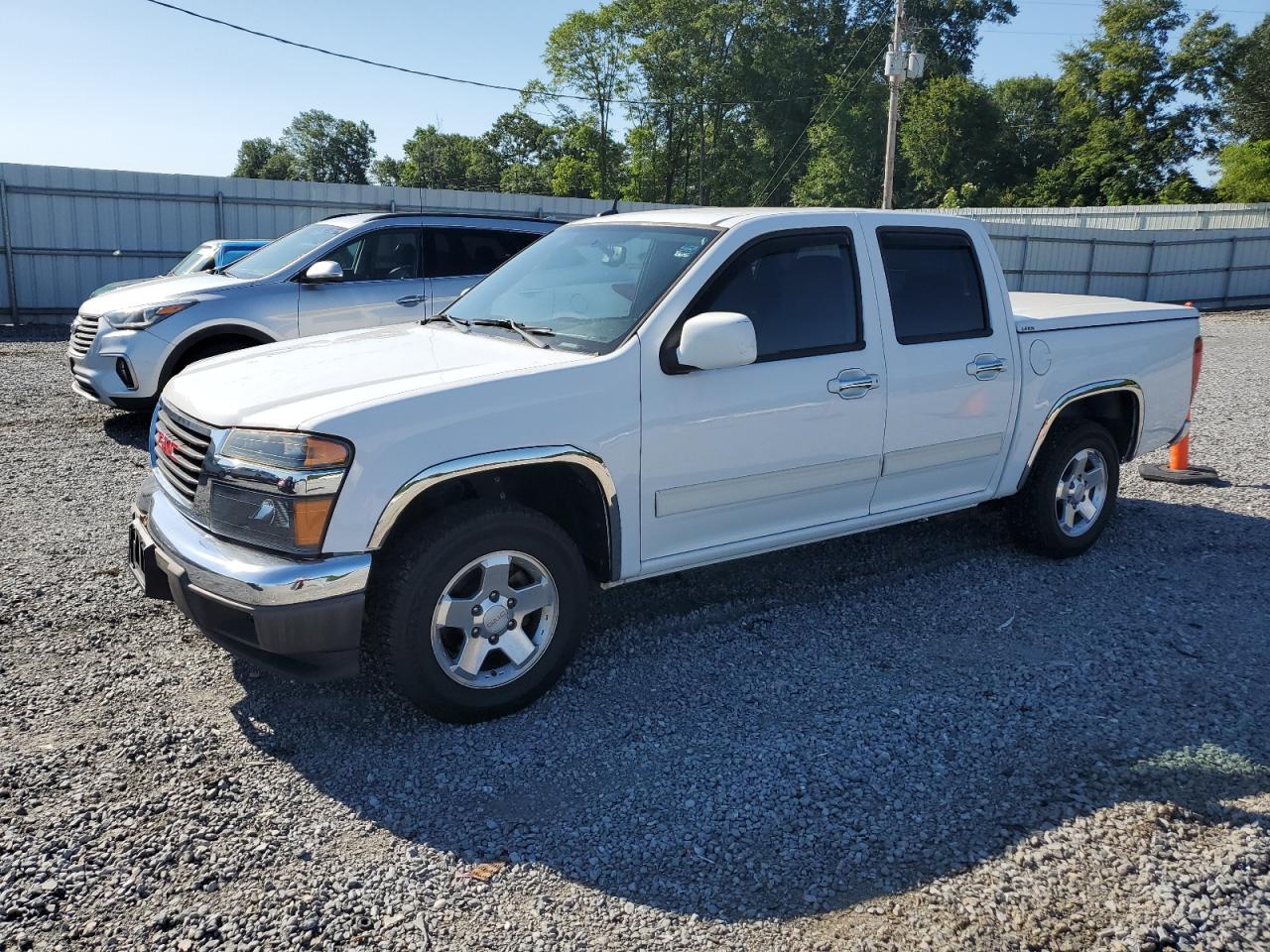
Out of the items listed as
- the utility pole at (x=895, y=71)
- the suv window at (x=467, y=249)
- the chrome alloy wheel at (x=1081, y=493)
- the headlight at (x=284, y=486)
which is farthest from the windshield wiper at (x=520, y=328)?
the utility pole at (x=895, y=71)

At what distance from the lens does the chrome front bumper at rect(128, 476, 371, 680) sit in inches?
130

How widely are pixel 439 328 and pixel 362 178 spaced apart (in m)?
118

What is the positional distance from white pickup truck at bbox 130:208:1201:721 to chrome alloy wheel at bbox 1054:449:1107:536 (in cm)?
20

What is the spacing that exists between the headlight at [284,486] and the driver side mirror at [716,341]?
1329mm

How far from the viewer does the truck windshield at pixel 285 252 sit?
873 cm

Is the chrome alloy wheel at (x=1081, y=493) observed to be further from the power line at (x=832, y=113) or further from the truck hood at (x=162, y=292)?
the power line at (x=832, y=113)

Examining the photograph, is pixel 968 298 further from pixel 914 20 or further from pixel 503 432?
pixel 914 20

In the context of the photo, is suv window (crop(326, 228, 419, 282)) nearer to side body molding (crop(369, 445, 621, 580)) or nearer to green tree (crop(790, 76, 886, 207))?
side body molding (crop(369, 445, 621, 580))

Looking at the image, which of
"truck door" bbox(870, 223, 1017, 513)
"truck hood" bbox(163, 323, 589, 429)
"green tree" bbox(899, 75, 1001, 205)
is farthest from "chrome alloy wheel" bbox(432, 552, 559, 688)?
"green tree" bbox(899, 75, 1001, 205)

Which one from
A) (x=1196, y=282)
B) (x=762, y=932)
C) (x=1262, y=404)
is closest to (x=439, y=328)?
(x=762, y=932)

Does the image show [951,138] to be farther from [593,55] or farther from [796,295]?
[796,295]

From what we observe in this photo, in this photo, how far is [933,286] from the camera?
504cm

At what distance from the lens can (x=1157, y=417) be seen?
6.15 metres

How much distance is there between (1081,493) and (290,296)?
621 centimetres
